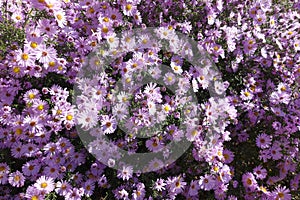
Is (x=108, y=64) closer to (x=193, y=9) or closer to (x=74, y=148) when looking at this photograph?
(x=74, y=148)

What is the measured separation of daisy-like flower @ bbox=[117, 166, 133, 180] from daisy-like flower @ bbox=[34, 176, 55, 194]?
0.48 m

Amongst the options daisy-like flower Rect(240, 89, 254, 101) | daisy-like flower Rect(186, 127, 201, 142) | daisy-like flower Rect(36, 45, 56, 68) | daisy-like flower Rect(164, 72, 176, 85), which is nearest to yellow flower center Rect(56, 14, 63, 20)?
daisy-like flower Rect(36, 45, 56, 68)

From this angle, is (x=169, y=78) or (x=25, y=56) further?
(x=169, y=78)

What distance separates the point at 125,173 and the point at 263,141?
1205 millimetres

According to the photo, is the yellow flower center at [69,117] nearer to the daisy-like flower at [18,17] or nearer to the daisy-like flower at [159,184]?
the daisy-like flower at [159,184]

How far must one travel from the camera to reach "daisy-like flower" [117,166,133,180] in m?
2.93

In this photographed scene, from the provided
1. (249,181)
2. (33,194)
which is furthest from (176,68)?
(33,194)

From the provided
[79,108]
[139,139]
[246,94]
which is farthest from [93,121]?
[246,94]

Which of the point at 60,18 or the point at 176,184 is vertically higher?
the point at 60,18

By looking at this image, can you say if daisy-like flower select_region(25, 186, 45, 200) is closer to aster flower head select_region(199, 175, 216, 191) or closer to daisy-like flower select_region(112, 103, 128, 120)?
daisy-like flower select_region(112, 103, 128, 120)

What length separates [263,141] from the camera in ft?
10.8

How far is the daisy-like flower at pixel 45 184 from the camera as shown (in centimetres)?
279

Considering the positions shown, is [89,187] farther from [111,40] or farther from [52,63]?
[111,40]

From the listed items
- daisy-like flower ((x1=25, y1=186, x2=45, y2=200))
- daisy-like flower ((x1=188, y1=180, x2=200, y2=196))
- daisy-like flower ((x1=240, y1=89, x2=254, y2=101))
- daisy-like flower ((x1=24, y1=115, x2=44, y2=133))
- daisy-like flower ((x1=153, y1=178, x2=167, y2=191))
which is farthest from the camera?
daisy-like flower ((x1=240, y1=89, x2=254, y2=101))
